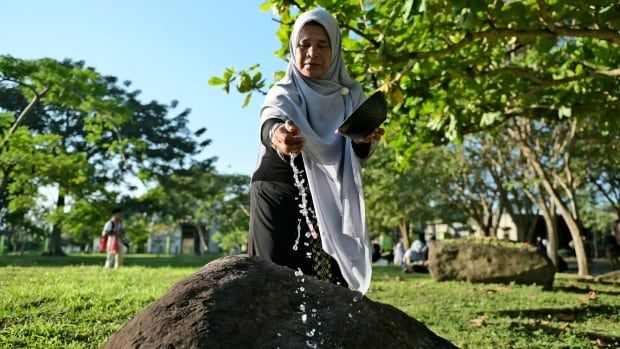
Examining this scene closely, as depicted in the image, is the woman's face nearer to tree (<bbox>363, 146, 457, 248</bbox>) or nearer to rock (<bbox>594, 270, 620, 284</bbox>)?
rock (<bbox>594, 270, 620, 284</bbox>)

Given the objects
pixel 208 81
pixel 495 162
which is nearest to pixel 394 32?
pixel 208 81

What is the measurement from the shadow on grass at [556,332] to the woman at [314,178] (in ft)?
11.6

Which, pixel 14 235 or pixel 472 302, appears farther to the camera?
pixel 14 235

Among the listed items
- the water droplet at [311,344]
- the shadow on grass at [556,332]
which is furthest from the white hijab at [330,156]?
the shadow on grass at [556,332]

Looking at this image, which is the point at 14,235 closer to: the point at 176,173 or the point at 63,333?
the point at 176,173

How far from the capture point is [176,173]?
3244 cm

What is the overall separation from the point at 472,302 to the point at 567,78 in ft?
11.6

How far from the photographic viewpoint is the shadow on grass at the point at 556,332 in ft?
16.4

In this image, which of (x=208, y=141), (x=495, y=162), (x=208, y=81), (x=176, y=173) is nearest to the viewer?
(x=208, y=81)

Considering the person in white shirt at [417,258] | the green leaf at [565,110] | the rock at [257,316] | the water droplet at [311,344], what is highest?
the green leaf at [565,110]

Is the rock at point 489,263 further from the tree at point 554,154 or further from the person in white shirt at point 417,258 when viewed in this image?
the tree at point 554,154

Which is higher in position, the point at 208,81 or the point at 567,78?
the point at 567,78

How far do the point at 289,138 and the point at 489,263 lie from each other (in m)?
9.19

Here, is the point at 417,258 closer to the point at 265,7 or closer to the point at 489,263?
the point at 489,263
